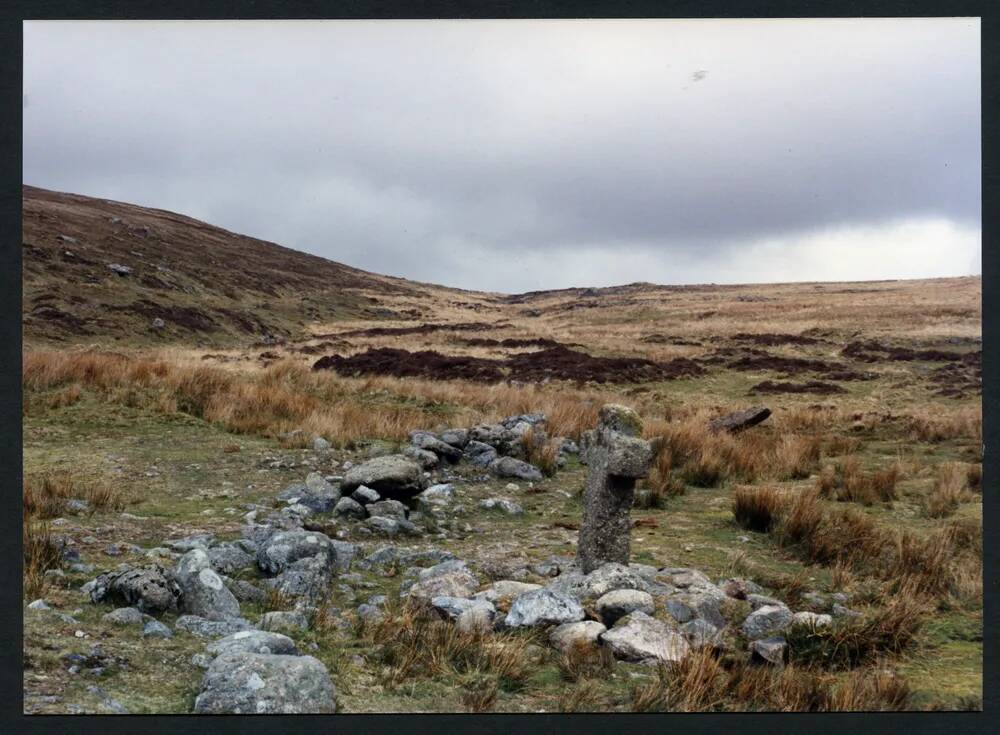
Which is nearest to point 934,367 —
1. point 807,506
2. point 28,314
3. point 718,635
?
point 807,506

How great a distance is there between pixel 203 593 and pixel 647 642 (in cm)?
299

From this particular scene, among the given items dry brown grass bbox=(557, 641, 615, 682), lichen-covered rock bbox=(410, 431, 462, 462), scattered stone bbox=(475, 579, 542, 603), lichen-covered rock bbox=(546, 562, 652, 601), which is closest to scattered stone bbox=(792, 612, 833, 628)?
lichen-covered rock bbox=(546, 562, 652, 601)

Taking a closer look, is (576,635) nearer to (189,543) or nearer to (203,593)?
(203,593)

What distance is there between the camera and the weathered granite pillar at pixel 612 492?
5.94 metres

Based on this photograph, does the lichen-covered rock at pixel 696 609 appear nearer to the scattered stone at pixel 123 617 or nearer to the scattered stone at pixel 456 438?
the scattered stone at pixel 123 617

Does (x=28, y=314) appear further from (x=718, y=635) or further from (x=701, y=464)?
(x=718, y=635)

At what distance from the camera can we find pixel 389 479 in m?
7.96

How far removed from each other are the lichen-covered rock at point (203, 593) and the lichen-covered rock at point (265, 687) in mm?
971

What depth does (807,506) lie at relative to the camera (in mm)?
7387

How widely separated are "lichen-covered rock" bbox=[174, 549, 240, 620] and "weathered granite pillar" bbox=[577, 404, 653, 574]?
2.93 m

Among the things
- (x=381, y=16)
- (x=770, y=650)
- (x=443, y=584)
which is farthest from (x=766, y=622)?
(x=381, y=16)

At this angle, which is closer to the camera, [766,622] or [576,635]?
[576,635]

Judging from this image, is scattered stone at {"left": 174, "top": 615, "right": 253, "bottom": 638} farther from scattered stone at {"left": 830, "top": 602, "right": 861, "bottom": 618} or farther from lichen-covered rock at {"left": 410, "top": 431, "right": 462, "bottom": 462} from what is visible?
lichen-covered rock at {"left": 410, "top": 431, "right": 462, "bottom": 462}

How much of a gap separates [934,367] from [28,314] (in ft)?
111
